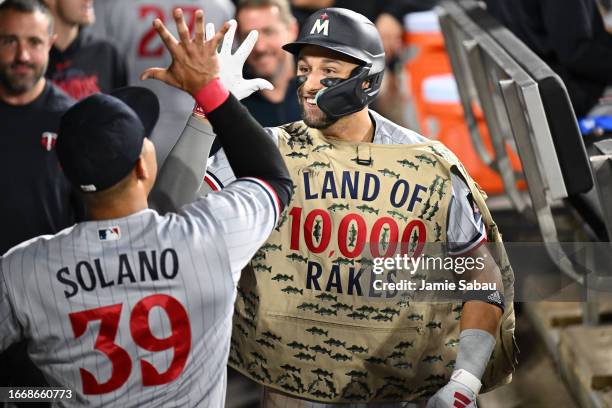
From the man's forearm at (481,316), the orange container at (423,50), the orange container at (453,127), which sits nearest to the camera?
the man's forearm at (481,316)

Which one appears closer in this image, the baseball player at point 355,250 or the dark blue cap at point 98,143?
the dark blue cap at point 98,143

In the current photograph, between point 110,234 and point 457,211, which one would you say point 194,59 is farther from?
point 457,211

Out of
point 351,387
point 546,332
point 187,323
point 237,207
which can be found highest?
point 237,207

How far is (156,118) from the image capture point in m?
4.88

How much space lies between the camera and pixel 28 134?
4.50 meters

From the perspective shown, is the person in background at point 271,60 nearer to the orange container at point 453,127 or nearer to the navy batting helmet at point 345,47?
the orange container at point 453,127

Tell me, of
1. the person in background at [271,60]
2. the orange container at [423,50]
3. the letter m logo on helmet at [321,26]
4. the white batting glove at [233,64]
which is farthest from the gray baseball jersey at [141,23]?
the white batting glove at [233,64]

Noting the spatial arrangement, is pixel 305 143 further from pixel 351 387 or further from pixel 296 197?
pixel 351 387

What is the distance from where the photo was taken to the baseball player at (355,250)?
3094 millimetres

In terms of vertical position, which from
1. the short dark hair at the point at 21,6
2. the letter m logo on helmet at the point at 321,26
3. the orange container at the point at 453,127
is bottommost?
the orange container at the point at 453,127

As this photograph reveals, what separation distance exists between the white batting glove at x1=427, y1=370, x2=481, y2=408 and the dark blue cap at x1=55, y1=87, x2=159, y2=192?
1.05 meters

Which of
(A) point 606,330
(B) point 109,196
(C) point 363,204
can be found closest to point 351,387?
(C) point 363,204

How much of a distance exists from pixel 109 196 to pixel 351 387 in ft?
3.38

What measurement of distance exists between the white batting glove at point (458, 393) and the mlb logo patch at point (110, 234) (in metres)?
0.99
